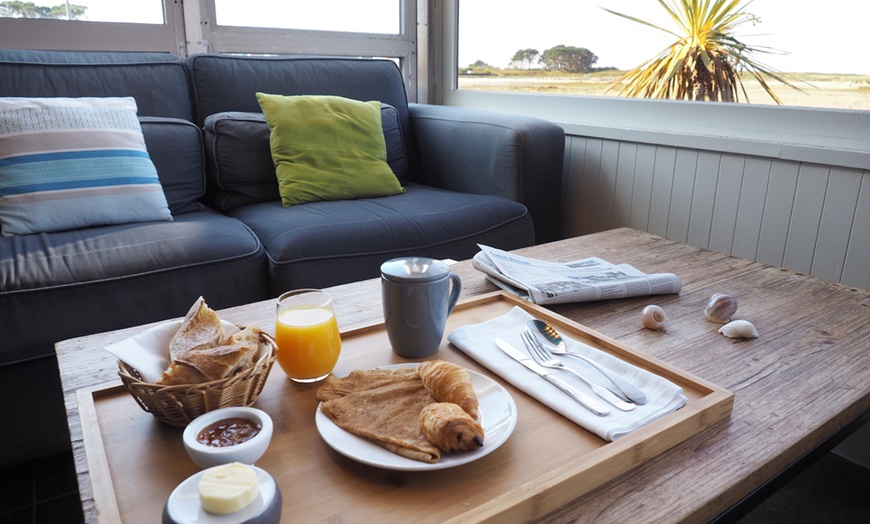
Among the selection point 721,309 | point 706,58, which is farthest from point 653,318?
point 706,58

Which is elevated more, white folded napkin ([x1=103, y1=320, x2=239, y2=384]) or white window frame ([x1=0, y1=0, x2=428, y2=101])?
white window frame ([x1=0, y1=0, x2=428, y2=101])

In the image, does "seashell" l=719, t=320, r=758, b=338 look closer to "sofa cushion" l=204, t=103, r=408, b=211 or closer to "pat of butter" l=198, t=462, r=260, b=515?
"pat of butter" l=198, t=462, r=260, b=515

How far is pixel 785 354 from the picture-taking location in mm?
805

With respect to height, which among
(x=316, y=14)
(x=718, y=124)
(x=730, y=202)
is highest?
(x=316, y=14)

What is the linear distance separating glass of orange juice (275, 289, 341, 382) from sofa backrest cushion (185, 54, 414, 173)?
1.58 metres

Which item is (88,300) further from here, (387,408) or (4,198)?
(387,408)

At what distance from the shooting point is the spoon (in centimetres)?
65

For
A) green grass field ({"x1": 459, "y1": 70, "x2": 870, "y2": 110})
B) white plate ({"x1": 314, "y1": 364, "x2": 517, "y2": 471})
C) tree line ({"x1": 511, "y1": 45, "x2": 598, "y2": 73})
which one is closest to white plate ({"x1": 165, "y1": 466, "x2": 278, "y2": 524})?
white plate ({"x1": 314, "y1": 364, "x2": 517, "y2": 471})

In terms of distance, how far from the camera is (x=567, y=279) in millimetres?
998

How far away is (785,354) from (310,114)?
159cm

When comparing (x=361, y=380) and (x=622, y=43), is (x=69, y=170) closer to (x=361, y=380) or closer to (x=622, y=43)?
(x=361, y=380)

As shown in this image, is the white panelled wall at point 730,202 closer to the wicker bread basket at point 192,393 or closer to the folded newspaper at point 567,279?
the folded newspaper at point 567,279


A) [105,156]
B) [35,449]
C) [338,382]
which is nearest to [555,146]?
[105,156]

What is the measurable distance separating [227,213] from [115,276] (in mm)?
644
